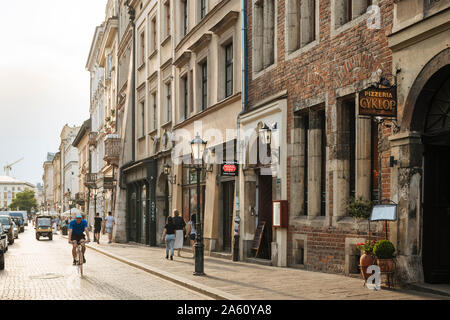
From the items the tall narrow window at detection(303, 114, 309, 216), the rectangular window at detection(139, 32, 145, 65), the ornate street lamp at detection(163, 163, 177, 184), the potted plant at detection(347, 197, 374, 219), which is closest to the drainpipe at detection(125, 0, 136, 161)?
the rectangular window at detection(139, 32, 145, 65)

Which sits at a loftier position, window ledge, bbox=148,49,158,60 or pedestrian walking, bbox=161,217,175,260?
window ledge, bbox=148,49,158,60

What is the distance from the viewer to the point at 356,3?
15.0 metres

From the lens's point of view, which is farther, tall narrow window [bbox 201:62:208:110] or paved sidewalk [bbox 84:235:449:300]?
tall narrow window [bbox 201:62:208:110]

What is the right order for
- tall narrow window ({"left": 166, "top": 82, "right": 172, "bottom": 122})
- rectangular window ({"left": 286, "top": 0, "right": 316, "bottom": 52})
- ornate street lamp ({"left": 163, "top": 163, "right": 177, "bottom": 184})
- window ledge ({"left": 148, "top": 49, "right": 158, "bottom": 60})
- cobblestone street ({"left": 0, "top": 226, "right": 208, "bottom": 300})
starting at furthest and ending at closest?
window ledge ({"left": 148, "top": 49, "right": 158, "bottom": 60}) < tall narrow window ({"left": 166, "top": 82, "right": 172, "bottom": 122}) < ornate street lamp ({"left": 163, "top": 163, "right": 177, "bottom": 184}) < rectangular window ({"left": 286, "top": 0, "right": 316, "bottom": 52}) < cobblestone street ({"left": 0, "top": 226, "right": 208, "bottom": 300})

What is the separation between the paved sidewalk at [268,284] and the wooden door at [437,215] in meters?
0.84

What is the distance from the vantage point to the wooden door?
41.0 feet

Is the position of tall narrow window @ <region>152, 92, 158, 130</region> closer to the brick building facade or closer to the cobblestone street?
the brick building facade

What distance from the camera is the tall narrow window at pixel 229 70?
23.5m

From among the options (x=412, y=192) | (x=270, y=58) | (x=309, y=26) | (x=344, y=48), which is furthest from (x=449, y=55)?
(x=270, y=58)

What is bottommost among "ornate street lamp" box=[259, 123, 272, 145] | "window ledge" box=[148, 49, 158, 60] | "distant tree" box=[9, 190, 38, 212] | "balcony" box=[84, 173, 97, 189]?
"distant tree" box=[9, 190, 38, 212]

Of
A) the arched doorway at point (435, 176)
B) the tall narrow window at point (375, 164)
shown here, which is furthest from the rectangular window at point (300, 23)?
the arched doorway at point (435, 176)

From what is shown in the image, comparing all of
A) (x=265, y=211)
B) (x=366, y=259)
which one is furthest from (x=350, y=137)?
(x=265, y=211)

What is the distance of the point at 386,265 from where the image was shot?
12422 millimetres

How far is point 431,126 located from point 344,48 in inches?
134
